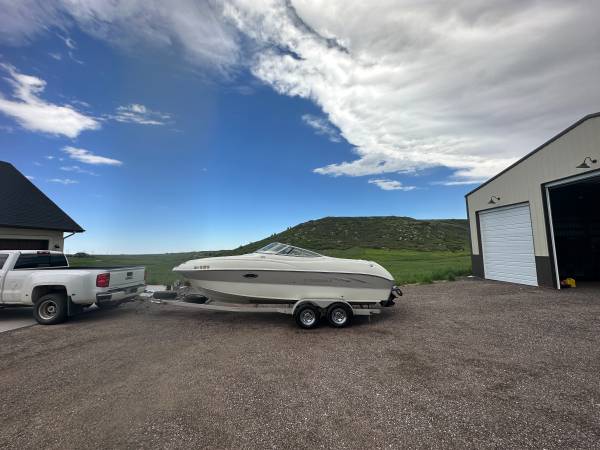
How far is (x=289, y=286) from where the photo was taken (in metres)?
6.20

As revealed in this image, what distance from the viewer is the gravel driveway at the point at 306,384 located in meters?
2.60

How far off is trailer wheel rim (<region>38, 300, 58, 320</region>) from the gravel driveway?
1.40 ft

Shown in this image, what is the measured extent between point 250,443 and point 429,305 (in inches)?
268

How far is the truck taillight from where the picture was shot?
646cm

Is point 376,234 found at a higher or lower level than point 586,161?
higher

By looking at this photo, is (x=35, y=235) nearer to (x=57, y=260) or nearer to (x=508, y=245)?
(x=57, y=260)

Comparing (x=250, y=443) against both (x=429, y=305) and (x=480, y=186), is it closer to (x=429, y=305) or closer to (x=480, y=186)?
(x=429, y=305)

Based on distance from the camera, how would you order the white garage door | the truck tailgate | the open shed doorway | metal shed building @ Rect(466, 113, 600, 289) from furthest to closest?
the open shed doorway → the white garage door → metal shed building @ Rect(466, 113, 600, 289) → the truck tailgate

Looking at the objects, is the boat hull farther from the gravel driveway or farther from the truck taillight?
the truck taillight

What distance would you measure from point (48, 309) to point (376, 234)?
44.4 meters

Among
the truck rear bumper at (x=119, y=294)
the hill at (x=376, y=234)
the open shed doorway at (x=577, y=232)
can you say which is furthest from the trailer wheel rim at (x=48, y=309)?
the hill at (x=376, y=234)

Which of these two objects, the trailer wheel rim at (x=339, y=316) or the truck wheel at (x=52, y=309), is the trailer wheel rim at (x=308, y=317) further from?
the truck wheel at (x=52, y=309)

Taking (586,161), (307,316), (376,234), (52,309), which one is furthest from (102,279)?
(376,234)

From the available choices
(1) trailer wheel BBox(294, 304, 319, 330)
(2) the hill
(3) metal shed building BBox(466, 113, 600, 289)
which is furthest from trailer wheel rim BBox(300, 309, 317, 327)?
(2) the hill
